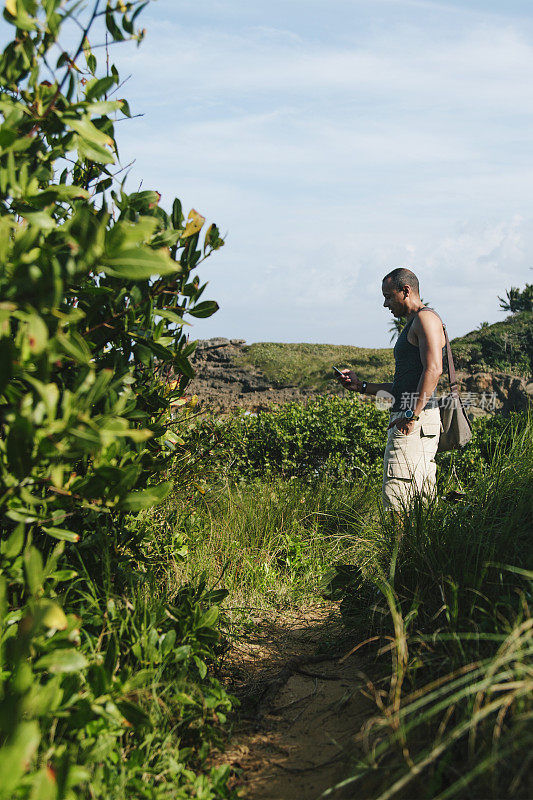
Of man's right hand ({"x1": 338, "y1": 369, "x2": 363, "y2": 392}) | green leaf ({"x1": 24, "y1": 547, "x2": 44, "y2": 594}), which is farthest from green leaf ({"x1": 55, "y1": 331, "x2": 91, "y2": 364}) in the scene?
man's right hand ({"x1": 338, "y1": 369, "x2": 363, "y2": 392})

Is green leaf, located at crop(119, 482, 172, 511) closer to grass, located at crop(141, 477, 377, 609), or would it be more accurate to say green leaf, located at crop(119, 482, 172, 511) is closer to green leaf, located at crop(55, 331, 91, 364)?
green leaf, located at crop(55, 331, 91, 364)

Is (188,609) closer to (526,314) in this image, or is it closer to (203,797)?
(203,797)

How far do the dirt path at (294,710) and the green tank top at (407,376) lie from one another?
1580mm

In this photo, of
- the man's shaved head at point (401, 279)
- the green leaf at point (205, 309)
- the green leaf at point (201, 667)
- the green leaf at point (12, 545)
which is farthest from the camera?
the man's shaved head at point (401, 279)

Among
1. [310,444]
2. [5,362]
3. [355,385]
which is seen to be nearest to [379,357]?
[310,444]

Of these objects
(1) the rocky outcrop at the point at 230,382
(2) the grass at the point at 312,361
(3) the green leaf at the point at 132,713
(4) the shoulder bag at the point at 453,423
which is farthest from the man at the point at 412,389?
(2) the grass at the point at 312,361

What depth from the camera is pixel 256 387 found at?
50.9ft

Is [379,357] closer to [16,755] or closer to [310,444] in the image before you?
[310,444]

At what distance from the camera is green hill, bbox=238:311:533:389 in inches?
648

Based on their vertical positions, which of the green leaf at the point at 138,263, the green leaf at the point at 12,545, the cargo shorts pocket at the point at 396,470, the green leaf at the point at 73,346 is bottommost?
the green leaf at the point at 12,545

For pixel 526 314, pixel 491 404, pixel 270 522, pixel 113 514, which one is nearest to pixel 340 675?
pixel 113 514

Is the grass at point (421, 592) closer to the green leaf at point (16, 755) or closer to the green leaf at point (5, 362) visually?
the green leaf at point (16, 755)

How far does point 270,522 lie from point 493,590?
2.86m

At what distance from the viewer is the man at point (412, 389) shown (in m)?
4.27
